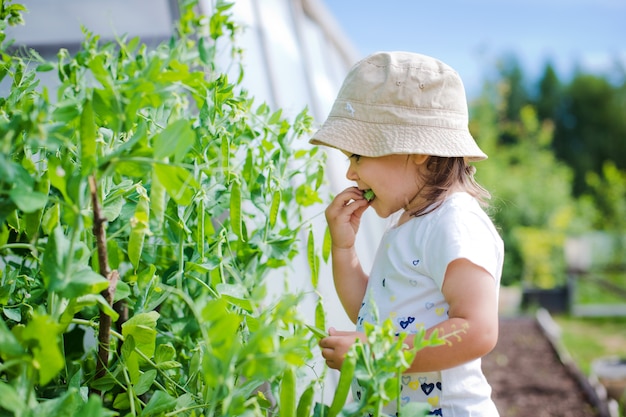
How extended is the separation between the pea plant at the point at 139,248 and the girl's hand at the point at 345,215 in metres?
0.06

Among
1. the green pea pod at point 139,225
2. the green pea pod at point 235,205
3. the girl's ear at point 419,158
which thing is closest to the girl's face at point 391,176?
the girl's ear at point 419,158

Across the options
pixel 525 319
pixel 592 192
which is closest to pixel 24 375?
pixel 525 319

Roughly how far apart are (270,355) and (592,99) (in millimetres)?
18289

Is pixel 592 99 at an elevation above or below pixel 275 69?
below

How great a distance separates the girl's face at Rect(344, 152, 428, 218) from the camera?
4.22 feet

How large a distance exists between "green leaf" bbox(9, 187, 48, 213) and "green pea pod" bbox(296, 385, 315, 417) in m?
0.42

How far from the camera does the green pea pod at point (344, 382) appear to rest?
2.83 ft

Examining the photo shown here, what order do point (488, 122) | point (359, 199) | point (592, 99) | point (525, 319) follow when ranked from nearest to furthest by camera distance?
point (359, 199) < point (525, 319) < point (488, 122) < point (592, 99)

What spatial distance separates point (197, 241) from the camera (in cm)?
111

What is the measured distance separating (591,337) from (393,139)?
18.5ft

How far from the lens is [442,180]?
4.31 feet

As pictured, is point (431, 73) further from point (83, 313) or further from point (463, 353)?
point (83, 313)

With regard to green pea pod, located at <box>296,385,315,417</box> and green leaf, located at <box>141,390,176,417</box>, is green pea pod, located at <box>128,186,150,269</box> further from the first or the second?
green pea pod, located at <box>296,385,315,417</box>

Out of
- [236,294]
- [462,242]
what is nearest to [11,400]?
[236,294]
